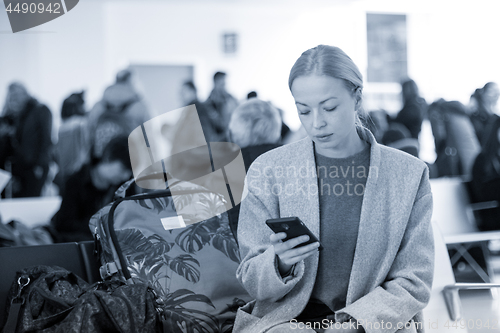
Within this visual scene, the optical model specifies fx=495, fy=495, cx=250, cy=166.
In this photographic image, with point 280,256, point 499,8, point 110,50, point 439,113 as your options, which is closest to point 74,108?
point 110,50

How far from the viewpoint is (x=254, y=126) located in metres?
1.99

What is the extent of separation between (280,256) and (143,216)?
1.94 feet

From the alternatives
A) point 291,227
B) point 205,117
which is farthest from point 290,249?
point 205,117

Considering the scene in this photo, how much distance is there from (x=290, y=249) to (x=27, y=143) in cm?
319

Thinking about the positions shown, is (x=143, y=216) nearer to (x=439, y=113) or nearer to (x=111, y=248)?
(x=111, y=248)

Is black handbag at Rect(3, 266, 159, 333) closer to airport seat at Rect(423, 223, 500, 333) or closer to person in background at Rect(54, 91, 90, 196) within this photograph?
airport seat at Rect(423, 223, 500, 333)

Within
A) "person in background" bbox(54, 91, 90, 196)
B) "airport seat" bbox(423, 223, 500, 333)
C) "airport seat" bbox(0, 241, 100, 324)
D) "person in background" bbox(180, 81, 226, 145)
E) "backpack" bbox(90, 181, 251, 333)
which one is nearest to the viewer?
"backpack" bbox(90, 181, 251, 333)

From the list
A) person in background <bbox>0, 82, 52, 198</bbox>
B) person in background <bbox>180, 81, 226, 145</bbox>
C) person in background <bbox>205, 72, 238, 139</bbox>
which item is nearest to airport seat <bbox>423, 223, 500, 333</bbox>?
person in background <bbox>180, 81, 226, 145</bbox>

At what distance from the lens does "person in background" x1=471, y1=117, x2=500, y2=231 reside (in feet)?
11.0

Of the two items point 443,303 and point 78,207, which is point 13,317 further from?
point 443,303

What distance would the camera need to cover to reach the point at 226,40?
4.93 metres

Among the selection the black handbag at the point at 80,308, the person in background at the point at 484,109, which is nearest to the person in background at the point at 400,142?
the person in background at the point at 484,109

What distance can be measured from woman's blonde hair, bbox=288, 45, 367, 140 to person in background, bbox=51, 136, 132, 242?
123 centimetres

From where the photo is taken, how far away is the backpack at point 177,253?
143 centimetres
